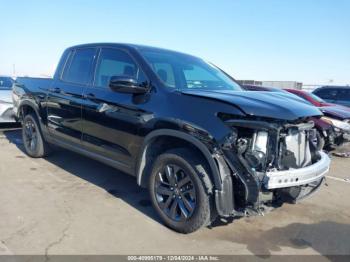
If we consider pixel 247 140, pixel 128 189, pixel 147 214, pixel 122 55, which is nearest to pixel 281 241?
pixel 247 140

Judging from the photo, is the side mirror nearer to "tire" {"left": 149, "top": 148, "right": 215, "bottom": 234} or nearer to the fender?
the fender

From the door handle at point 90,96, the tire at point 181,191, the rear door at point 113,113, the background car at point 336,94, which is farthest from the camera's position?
the background car at point 336,94

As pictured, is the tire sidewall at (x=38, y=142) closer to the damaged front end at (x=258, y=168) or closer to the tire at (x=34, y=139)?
the tire at (x=34, y=139)

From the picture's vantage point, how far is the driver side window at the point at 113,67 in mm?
4066

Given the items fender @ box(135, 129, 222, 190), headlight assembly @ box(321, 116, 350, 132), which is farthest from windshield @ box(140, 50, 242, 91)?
headlight assembly @ box(321, 116, 350, 132)

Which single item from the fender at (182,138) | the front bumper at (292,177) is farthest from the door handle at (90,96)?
the front bumper at (292,177)

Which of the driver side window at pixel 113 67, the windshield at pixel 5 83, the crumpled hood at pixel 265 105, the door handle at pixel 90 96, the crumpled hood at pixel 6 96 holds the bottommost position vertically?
the crumpled hood at pixel 6 96

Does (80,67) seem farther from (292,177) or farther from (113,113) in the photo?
(292,177)

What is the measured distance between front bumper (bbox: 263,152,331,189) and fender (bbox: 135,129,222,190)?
1.44 feet

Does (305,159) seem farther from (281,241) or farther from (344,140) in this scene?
(344,140)

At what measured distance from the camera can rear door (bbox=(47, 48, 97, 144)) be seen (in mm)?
4703

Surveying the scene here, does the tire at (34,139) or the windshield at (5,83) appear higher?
the windshield at (5,83)

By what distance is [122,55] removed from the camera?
14.0 feet

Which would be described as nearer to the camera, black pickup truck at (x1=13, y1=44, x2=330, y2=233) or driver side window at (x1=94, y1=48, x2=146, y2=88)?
black pickup truck at (x1=13, y1=44, x2=330, y2=233)
